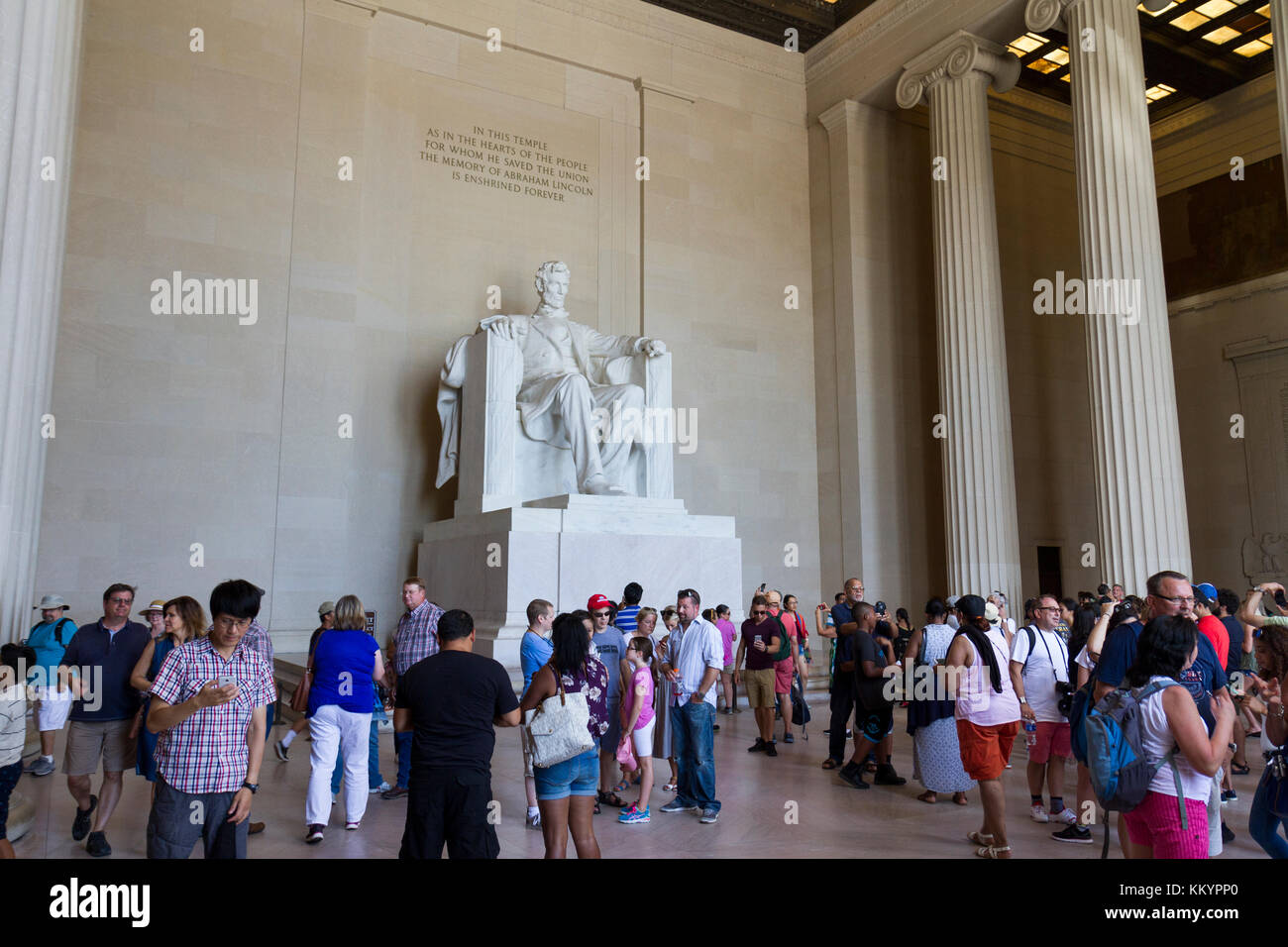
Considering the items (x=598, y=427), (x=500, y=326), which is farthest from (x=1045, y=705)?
(x=500, y=326)

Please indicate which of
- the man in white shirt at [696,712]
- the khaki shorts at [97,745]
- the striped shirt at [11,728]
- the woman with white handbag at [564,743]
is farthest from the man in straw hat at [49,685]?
the man in white shirt at [696,712]

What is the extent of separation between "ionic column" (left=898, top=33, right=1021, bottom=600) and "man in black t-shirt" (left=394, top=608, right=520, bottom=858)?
Answer: 399 inches

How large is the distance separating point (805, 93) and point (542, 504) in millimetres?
9850

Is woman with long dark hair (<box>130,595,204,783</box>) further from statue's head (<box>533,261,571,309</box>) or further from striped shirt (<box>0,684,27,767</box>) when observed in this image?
statue's head (<box>533,261,571,309</box>)

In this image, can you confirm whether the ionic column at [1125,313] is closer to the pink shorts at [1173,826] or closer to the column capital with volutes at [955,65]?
the column capital with volutes at [955,65]

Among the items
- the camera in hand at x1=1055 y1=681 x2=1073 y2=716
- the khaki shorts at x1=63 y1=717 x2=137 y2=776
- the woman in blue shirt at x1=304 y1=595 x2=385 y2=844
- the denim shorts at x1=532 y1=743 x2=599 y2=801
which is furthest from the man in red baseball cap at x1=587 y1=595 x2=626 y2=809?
the camera in hand at x1=1055 y1=681 x2=1073 y2=716

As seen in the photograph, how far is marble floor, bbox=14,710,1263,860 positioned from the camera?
4500mm

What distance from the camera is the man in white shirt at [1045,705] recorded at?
205 inches

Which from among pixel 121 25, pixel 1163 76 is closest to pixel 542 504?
pixel 121 25

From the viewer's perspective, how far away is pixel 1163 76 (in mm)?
15875

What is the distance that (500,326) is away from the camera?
10.5m

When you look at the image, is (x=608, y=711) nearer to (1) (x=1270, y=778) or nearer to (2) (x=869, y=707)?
(2) (x=869, y=707)

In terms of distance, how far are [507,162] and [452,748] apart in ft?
37.9
